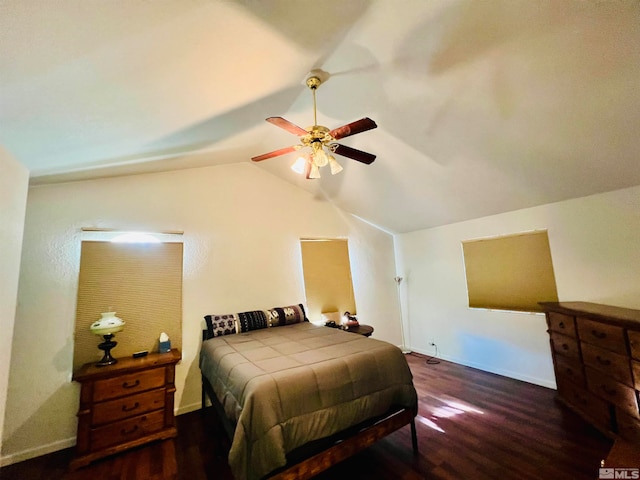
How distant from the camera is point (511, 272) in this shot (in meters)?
3.56

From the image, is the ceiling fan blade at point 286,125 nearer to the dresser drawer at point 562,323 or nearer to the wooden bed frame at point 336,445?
the wooden bed frame at point 336,445

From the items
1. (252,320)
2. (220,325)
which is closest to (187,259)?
(220,325)

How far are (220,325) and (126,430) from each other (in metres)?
1.19

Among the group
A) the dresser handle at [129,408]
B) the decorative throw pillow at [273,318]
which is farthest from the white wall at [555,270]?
the dresser handle at [129,408]

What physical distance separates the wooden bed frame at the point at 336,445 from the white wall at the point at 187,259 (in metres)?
1.60

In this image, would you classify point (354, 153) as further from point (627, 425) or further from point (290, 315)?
point (627, 425)

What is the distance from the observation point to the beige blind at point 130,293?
2641mm

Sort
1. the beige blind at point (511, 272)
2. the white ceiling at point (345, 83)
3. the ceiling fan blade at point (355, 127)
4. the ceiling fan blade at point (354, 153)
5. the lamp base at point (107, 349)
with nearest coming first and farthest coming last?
1. the white ceiling at point (345, 83)
2. the ceiling fan blade at point (355, 127)
3. the ceiling fan blade at point (354, 153)
4. the lamp base at point (107, 349)
5. the beige blind at point (511, 272)

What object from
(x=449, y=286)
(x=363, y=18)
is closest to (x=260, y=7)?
(x=363, y=18)

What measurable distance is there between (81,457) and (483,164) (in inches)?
182

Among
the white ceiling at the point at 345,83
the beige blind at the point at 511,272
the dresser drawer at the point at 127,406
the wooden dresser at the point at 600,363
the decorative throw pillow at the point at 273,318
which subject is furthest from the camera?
the decorative throw pillow at the point at 273,318

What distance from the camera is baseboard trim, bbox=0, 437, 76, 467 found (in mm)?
2225

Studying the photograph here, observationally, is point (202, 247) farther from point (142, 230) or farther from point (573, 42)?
point (573, 42)

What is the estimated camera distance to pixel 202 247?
134 inches
